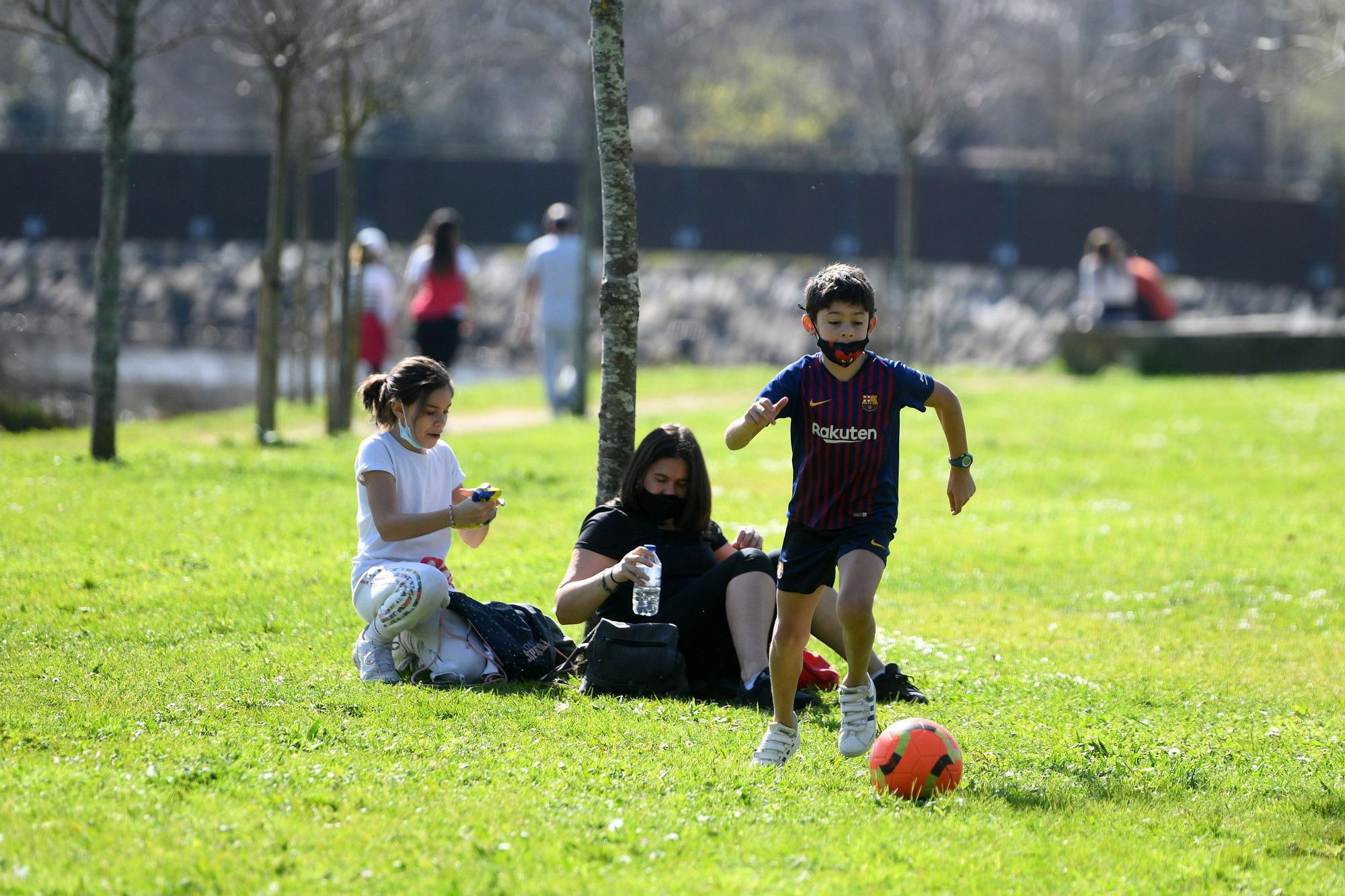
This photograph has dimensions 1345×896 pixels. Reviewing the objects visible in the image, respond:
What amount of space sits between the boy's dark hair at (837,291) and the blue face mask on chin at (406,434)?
6.02ft

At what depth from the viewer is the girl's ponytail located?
255 inches

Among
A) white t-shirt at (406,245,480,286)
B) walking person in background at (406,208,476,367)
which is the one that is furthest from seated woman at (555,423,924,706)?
white t-shirt at (406,245,480,286)

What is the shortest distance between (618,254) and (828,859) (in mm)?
3516

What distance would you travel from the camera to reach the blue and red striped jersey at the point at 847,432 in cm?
547

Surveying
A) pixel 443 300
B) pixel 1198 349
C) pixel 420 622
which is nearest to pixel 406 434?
pixel 420 622

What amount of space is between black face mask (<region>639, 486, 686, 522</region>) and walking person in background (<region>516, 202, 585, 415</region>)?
34.9ft

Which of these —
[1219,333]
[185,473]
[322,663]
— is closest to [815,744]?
[322,663]

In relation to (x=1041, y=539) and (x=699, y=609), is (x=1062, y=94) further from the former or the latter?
(x=699, y=609)

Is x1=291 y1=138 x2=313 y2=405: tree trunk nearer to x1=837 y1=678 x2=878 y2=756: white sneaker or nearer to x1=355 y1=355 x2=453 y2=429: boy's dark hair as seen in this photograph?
x1=355 y1=355 x2=453 y2=429: boy's dark hair

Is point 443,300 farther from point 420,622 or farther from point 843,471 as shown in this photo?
point 843,471

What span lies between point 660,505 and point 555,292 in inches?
425

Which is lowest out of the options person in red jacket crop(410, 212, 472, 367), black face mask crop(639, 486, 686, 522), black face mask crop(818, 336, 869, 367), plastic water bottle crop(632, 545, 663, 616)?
plastic water bottle crop(632, 545, 663, 616)

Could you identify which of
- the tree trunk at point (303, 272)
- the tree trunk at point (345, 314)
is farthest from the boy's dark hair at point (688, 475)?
the tree trunk at point (303, 272)

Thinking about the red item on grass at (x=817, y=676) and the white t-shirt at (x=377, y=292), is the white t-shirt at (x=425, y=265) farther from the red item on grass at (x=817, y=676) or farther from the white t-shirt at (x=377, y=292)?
the red item on grass at (x=817, y=676)
